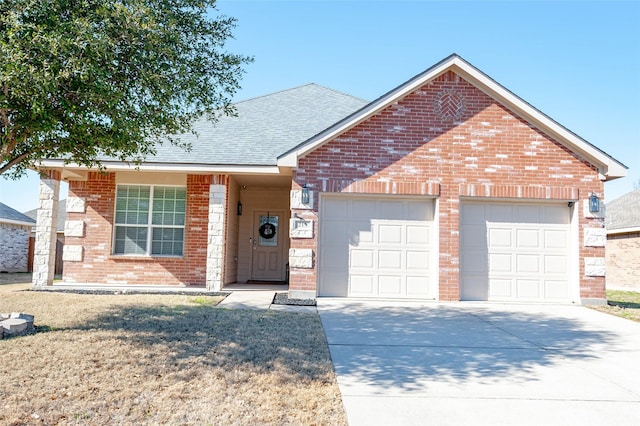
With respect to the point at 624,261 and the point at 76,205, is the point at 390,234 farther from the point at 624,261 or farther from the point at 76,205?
the point at 624,261

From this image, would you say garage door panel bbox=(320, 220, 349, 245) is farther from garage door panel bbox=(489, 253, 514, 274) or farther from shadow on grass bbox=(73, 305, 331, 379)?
garage door panel bbox=(489, 253, 514, 274)

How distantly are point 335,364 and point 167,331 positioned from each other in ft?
9.06

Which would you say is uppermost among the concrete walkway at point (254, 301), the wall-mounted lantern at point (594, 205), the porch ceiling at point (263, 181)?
the porch ceiling at point (263, 181)

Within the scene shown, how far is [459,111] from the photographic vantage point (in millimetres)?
10641

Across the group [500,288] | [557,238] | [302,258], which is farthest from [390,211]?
[557,238]

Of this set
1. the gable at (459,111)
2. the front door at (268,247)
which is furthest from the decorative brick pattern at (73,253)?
the gable at (459,111)

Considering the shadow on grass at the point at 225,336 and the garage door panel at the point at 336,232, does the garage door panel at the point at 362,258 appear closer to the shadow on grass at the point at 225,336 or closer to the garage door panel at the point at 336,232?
the garage door panel at the point at 336,232

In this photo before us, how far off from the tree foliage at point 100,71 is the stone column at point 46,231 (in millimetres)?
4930

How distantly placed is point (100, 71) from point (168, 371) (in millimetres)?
3717

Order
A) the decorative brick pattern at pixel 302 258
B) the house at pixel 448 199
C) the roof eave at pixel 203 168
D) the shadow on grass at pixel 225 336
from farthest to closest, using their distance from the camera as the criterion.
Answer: the roof eave at pixel 203 168 < the house at pixel 448 199 < the decorative brick pattern at pixel 302 258 < the shadow on grass at pixel 225 336

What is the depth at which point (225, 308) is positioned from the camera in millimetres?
8805

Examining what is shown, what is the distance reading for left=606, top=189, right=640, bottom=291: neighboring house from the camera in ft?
63.4

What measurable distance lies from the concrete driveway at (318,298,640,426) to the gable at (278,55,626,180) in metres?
3.60

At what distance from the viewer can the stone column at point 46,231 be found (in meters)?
11.4
